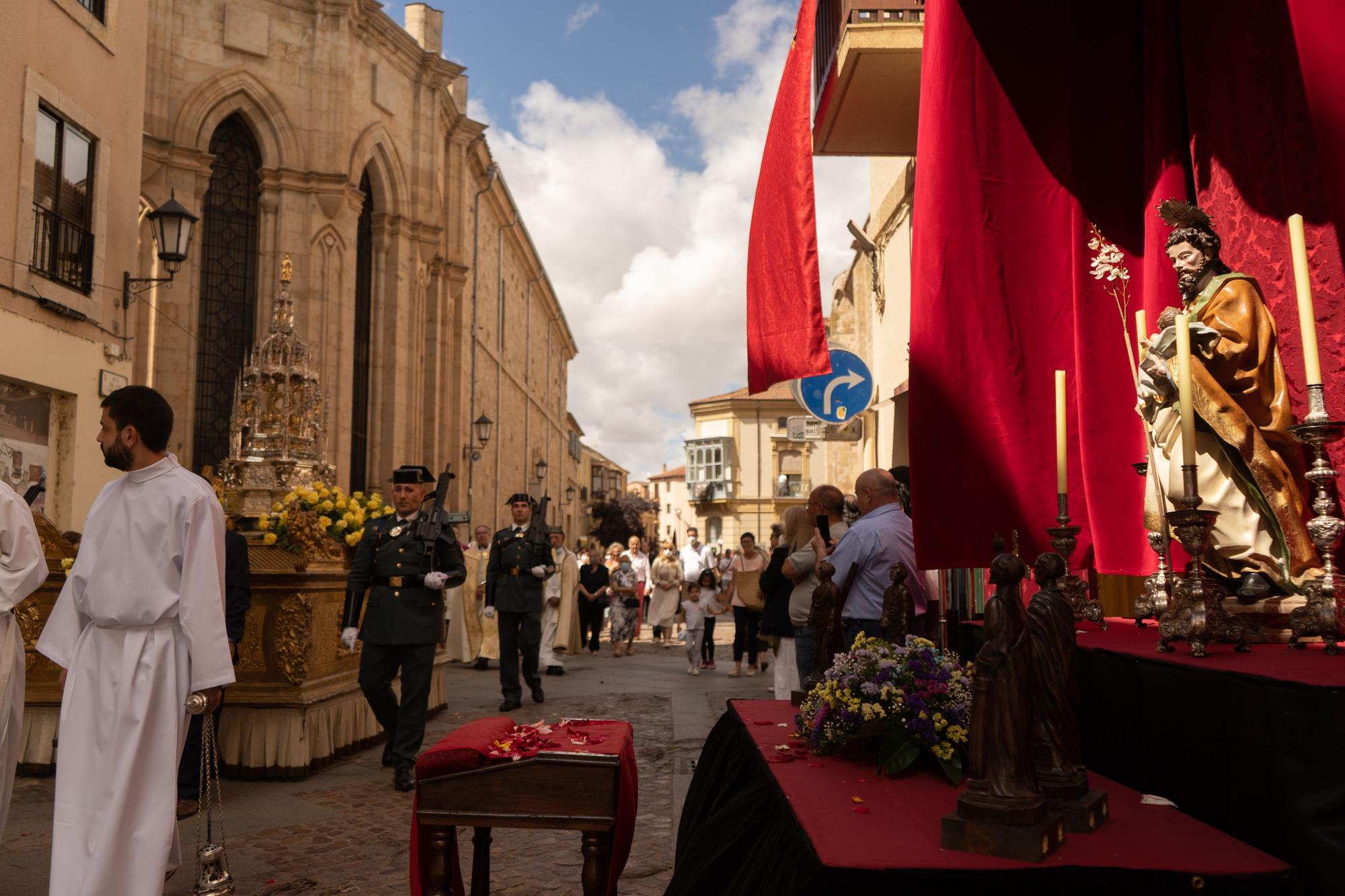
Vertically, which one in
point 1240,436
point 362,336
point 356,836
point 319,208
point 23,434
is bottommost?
point 356,836

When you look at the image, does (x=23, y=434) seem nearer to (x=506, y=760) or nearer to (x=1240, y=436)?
(x=506, y=760)

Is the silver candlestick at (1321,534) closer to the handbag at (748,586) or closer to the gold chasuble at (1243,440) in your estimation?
the gold chasuble at (1243,440)

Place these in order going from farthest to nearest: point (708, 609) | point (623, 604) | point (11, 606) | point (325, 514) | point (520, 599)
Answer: point (623, 604)
point (708, 609)
point (520, 599)
point (325, 514)
point (11, 606)

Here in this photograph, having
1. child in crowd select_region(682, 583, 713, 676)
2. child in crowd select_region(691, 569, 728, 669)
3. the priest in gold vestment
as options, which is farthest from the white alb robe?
child in crowd select_region(691, 569, 728, 669)

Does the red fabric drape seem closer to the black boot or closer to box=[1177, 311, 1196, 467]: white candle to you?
box=[1177, 311, 1196, 467]: white candle

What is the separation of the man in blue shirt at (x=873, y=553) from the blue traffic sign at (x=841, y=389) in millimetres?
2384

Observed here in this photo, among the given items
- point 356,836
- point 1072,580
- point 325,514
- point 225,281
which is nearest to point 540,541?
point 325,514

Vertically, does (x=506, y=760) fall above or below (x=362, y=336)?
below

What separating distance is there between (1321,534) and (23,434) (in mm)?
12826

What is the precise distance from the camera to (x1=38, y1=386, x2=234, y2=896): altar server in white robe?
4195 millimetres

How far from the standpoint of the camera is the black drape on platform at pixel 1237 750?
6.78ft

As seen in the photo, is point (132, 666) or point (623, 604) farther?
point (623, 604)

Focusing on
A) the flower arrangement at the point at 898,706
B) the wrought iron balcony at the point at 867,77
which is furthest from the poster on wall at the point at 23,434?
the flower arrangement at the point at 898,706

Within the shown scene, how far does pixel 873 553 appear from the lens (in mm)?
5867
